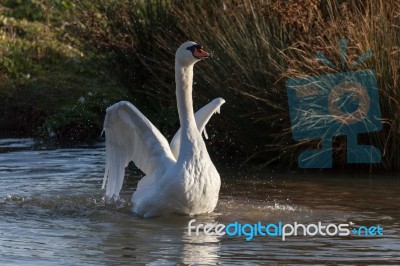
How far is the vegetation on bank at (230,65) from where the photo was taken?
1052cm

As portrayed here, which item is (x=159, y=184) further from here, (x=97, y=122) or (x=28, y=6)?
(x=28, y=6)

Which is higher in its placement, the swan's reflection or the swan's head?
the swan's head

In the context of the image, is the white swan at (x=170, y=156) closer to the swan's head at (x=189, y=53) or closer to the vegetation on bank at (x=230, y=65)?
the swan's head at (x=189, y=53)

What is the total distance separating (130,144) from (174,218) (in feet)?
3.28

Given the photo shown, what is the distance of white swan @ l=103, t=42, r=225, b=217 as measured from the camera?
856 cm

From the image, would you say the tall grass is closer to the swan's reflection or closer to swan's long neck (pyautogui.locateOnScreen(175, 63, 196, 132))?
swan's long neck (pyautogui.locateOnScreen(175, 63, 196, 132))

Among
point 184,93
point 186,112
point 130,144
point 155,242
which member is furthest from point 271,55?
point 155,242

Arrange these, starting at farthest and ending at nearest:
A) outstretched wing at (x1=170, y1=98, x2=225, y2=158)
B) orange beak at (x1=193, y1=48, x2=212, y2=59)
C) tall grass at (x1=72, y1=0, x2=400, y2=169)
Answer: tall grass at (x1=72, y1=0, x2=400, y2=169) < outstretched wing at (x1=170, y1=98, x2=225, y2=158) < orange beak at (x1=193, y1=48, x2=212, y2=59)

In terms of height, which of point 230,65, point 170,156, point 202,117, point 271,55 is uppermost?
point 271,55

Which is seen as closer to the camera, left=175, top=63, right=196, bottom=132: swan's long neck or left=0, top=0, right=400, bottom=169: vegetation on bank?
left=175, top=63, right=196, bottom=132: swan's long neck

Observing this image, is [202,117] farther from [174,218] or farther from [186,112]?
[174,218]

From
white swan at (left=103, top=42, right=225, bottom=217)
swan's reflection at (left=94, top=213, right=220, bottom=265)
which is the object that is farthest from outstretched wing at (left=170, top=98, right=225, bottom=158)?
swan's reflection at (left=94, top=213, right=220, bottom=265)

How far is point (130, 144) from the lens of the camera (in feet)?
30.8

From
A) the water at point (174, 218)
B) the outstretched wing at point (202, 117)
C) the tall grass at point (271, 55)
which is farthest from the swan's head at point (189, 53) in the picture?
the tall grass at point (271, 55)
